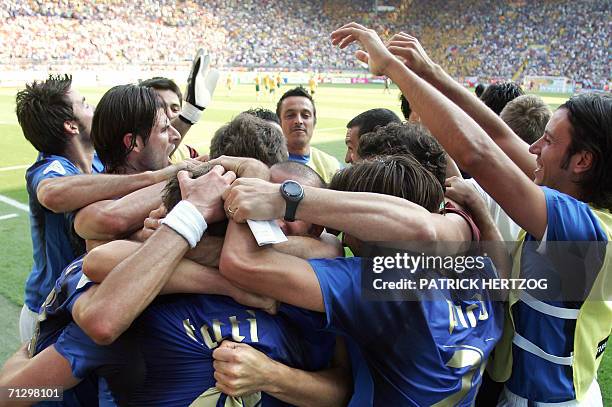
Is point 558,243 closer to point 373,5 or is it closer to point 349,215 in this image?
point 349,215

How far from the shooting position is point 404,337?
1.68 meters

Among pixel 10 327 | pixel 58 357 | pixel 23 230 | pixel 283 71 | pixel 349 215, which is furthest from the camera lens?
pixel 283 71

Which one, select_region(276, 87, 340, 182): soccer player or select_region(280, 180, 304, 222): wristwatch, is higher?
select_region(280, 180, 304, 222): wristwatch

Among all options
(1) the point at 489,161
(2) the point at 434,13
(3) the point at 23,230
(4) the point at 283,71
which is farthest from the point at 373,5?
(1) the point at 489,161

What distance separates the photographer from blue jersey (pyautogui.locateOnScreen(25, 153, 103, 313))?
306 cm

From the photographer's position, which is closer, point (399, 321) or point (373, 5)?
point (399, 321)

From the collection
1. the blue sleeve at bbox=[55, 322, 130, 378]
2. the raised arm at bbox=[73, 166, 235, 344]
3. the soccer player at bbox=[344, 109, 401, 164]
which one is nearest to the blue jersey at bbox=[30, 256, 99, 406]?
the blue sleeve at bbox=[55, 322, 130, 378]

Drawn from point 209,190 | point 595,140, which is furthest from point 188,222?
point 595,140

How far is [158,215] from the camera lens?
78.1 inches

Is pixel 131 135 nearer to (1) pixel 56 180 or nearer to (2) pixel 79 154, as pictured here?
(1) pixel 56 180

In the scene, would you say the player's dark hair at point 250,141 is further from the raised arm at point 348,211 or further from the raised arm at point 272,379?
the raised arm at point 272,379

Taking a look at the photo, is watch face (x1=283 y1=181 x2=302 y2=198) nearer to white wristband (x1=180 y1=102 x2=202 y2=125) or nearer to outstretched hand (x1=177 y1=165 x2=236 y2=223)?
outstretched hand (x1=177 y1=165 x2=236 y2=223)

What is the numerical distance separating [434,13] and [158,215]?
5789 cm

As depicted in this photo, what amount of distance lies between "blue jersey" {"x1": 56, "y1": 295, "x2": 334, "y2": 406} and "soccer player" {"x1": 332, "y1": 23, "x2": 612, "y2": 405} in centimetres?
89
